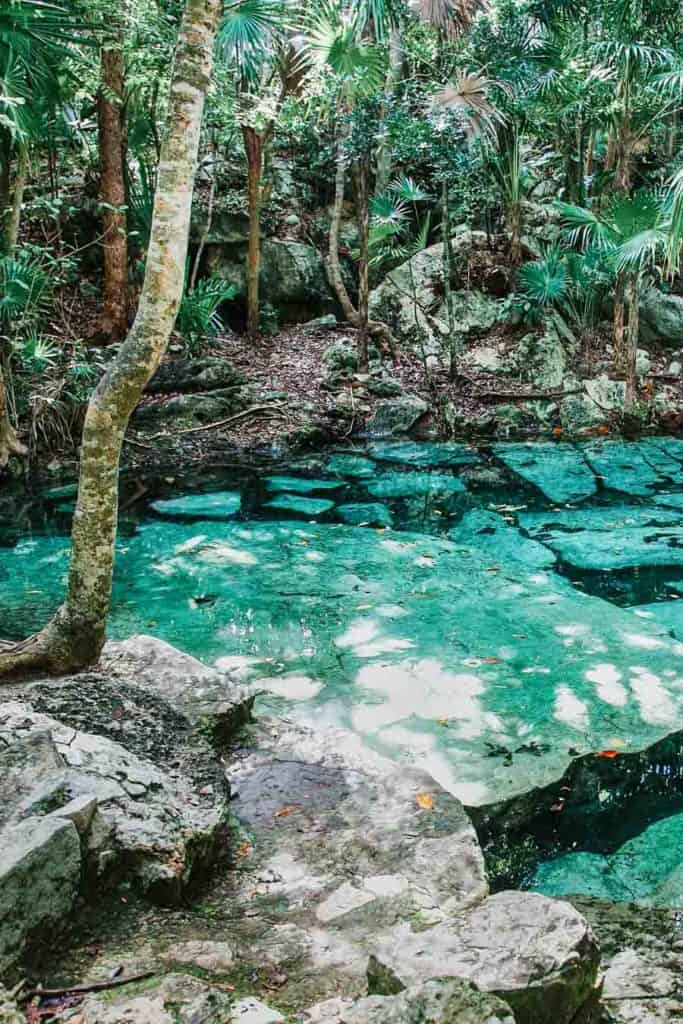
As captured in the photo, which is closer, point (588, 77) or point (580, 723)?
point (580, 723)

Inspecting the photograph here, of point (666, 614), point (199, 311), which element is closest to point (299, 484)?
point (199, 311)

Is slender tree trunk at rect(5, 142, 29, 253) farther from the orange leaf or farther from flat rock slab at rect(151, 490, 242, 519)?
the orange leaf

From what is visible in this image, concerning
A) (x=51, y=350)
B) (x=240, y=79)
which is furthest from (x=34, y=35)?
(x=240, y=79)

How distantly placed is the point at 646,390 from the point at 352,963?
31.5 feet

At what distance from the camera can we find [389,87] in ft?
32.2

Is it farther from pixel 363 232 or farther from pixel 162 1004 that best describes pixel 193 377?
pixel 162 1004

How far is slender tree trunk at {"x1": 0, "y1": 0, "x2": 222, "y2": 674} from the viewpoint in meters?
3.03

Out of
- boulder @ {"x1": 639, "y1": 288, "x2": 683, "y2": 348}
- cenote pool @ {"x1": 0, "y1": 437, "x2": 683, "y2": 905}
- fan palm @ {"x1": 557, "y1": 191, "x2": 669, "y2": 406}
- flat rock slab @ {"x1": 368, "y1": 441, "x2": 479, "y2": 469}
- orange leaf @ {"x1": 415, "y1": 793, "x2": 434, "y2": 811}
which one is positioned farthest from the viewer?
boulder @ {"x1": 639, "y1": 288, "x2": 683, "y2": 348}

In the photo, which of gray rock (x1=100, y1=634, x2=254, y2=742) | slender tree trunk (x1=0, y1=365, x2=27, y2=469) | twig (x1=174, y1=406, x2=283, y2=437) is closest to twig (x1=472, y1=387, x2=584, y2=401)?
twig (x1=174, y1=406, x2=283, y2=437)

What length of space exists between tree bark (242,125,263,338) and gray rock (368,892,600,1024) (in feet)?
33.6

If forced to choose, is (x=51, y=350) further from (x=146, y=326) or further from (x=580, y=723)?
(x=580, y=723)

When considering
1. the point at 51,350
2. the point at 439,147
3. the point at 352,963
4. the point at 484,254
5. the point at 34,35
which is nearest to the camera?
the point at 352,963

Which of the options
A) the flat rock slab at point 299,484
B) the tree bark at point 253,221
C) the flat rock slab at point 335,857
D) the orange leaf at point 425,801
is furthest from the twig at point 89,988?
the tree bark at point 253,221

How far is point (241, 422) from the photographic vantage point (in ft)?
30.7
